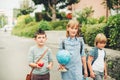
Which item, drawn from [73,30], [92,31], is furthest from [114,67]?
[92,31]

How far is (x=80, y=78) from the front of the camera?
7004 millimetres

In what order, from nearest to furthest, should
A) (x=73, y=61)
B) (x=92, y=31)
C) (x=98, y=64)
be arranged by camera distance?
(x=73, y=61) < (x=98, y=64) < (x=92, y=31)

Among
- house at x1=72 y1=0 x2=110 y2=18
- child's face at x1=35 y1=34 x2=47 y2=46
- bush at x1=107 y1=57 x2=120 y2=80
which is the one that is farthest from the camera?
house at x1=72 y1=0 x2=110 y2=18

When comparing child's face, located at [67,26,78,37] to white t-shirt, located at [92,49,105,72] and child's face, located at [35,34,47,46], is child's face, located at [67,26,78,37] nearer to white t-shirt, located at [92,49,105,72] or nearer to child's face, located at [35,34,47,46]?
child's face, located at [35,34,47,46]

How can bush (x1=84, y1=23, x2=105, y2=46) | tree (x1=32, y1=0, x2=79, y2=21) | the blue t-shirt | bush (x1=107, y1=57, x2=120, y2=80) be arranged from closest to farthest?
1. the blue t-shirt
2. bush (x1=107, y1=57, x2=120, y2=80)
3. bush (x1=84, y1=23, x2=105, y2=46)
4. tree (x1=32, y1=0, x2=79, y2=21)

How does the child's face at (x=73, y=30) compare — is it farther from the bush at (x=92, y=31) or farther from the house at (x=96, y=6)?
the house at (x=96, y=6)

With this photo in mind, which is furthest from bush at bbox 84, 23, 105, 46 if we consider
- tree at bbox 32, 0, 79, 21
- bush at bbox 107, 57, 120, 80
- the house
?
tree at bbox 32, 0, 79, 21

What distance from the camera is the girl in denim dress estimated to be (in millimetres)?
6891

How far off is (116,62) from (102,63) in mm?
3475

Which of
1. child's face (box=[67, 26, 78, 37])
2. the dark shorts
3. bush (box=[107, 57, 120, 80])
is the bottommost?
bush (box=[107, 57, 120, 80])

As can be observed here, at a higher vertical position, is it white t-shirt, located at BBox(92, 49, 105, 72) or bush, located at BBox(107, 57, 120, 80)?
white t-shirt, located at BBox(92, 49, 105, 72)

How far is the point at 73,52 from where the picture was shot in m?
6.95

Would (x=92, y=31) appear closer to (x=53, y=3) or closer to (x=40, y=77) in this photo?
(x=40, y=77)

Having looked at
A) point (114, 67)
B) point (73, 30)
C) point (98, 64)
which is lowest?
point (114, 67)
